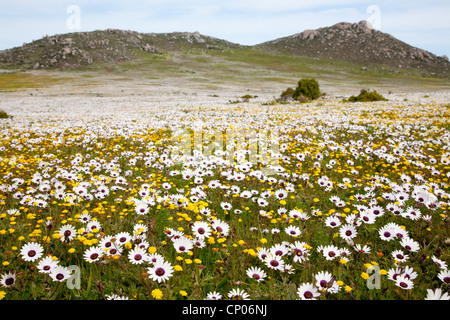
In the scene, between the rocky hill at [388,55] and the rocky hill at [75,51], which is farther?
the rocky hill at [388,55]

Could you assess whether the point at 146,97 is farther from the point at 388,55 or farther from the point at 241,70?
the point at 388,55

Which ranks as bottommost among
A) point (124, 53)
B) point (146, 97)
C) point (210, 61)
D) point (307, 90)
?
point (307, 90)

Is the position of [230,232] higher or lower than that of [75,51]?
lower

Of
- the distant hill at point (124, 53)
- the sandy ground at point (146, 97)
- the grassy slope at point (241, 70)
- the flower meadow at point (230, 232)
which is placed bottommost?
the flower meadow at point (230, 232)

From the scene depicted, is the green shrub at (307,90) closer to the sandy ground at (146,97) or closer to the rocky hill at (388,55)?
the sandy ground at (146,97)

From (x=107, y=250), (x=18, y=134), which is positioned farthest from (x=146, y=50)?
(x=107, y=250)

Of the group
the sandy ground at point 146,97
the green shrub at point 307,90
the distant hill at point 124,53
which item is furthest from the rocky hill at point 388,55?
the green shrub at point 307,90

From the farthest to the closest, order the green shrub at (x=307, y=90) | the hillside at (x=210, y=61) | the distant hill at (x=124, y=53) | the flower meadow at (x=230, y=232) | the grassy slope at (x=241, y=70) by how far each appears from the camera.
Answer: the distant hill at (x=124, y=53), the hillside at (x=210, y=61), the grassy slope at (x=241, y=70), the green shrub at (x=307, y=90), the flower meadow at (x=230, y=232)

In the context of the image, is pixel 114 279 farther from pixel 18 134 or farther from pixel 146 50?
pixel 146 50

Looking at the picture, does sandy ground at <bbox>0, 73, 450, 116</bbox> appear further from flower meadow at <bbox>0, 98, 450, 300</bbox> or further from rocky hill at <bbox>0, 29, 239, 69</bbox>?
rocky hill at <bbox>0, 29, 239, 69</bbox>

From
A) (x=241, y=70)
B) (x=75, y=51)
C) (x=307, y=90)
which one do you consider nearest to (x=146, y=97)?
(x=307, y=90)

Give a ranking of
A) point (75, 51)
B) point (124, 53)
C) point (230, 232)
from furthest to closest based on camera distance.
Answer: point (124, 53)
point (75, 51)
point (230, 232)

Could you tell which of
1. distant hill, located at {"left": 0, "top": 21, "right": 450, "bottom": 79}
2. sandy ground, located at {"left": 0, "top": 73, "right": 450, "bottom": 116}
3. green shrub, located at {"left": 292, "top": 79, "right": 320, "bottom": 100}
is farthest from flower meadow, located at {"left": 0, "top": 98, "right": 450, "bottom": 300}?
distant hill, located at {"left": 0, "top": 21, "right": 450, "bottom": 79}

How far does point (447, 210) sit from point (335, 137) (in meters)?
6.03
